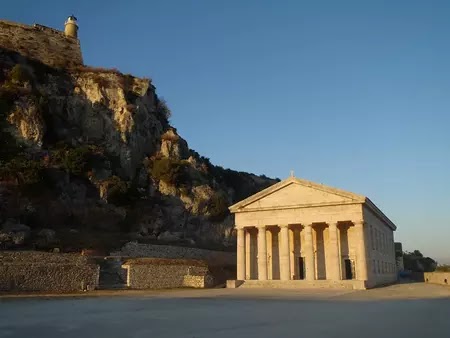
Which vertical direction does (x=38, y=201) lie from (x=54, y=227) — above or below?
above

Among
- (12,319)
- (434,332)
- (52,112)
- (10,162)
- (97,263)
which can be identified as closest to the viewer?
(434,332)

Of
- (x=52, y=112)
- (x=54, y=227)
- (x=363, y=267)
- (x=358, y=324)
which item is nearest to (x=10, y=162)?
(x=54, y=227)

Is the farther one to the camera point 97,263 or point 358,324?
point 97,263

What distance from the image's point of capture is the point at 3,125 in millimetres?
42188

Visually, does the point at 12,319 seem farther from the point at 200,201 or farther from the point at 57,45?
the point at 57,45

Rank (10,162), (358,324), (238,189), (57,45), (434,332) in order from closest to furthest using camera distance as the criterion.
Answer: (434,332)
(358,324)
(10,162)
(57,45)
(238,189)

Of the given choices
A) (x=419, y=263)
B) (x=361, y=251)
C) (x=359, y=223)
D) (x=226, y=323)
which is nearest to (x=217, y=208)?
(x=359, y=223)

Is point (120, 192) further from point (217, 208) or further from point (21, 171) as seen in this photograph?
point (217, 208)

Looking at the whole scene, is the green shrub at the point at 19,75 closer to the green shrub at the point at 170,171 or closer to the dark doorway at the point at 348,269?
the green shrub at the point at 170,171

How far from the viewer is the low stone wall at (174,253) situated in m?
40.9

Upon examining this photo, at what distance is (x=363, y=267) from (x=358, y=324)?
81.7 feet

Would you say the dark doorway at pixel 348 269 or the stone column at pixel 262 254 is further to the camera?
the dark doorway at pixel 348 269

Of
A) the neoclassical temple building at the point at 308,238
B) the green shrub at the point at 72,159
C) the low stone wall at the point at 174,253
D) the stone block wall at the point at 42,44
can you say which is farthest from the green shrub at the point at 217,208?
the stone block wall at the point at 42,44

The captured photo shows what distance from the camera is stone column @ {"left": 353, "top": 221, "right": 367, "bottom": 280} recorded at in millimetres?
36219
